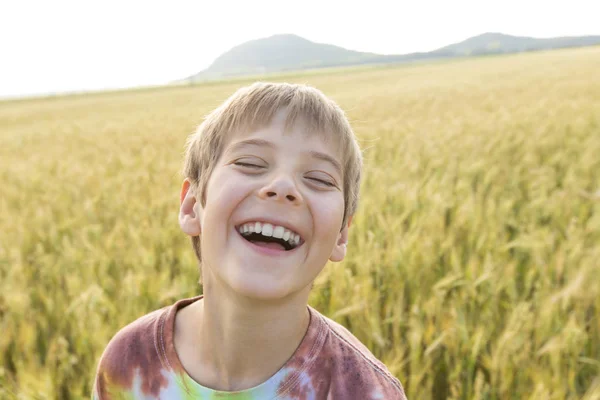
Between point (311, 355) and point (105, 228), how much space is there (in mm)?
1952

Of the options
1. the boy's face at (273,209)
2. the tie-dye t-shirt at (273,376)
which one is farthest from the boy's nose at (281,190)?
the tie-dye t-shirt at (273,376)

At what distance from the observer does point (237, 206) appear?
2.73 feet

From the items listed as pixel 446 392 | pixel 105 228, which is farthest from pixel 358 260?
pixel 105 228

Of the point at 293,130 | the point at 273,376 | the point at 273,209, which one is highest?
the point at 293,130

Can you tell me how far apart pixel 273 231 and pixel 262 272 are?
6cm

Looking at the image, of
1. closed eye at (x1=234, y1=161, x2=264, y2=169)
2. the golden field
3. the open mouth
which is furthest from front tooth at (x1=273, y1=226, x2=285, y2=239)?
the golden field

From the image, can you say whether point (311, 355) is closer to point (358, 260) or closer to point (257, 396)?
point (257, 396)

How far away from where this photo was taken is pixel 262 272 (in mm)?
797

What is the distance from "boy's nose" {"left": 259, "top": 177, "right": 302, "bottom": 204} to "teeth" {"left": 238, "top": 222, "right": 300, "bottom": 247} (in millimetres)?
45

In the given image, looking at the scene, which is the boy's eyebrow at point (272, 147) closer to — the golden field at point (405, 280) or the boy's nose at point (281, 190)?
the boy's nose at point (281, 190)

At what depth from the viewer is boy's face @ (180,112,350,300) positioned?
80 centimetres

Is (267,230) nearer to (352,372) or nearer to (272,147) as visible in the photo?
(272,147)

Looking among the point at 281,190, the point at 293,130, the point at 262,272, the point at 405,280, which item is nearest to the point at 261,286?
the point at 262,272

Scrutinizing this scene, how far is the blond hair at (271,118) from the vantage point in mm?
884
